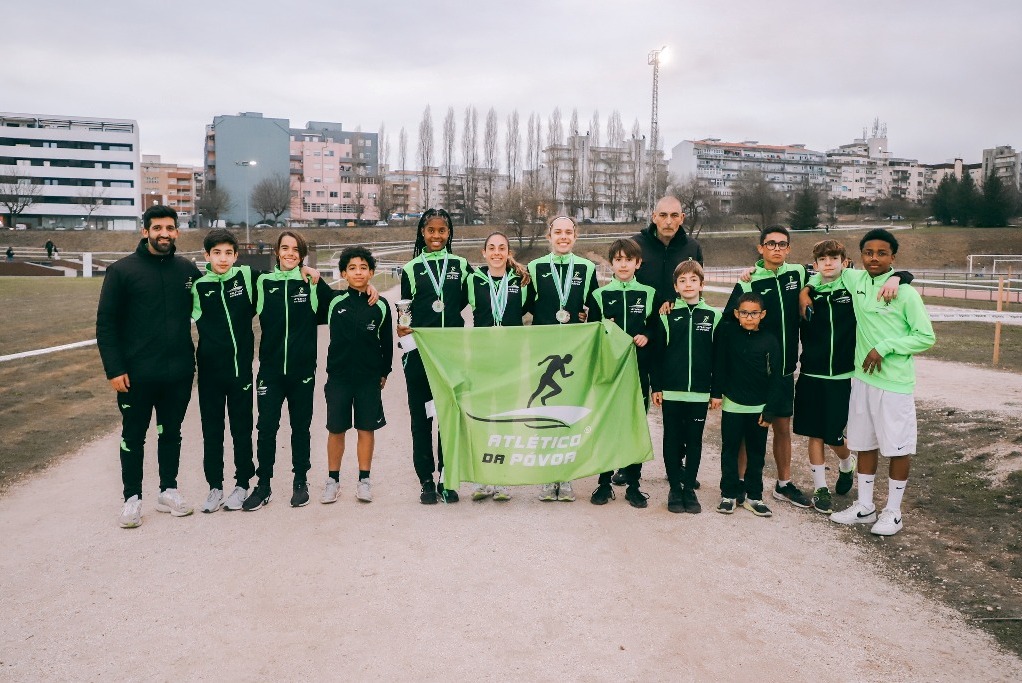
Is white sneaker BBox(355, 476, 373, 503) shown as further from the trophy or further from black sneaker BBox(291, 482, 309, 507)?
the trophy

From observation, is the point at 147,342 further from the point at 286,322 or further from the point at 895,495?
the point at 895,495

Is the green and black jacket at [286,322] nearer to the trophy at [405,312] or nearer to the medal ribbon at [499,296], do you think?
the trophy at [405,312]

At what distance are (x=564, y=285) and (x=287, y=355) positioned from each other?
8.08 ft

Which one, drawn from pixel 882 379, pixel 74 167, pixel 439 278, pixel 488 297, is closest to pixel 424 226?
pixel 439 278

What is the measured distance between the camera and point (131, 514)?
5.82 m

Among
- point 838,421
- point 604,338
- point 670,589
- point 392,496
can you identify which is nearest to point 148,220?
point 392,496

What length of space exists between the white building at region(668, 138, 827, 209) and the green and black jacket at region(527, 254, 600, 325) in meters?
129

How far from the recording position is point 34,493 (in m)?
6.79

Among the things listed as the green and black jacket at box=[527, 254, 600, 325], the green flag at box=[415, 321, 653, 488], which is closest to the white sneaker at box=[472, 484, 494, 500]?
the green flag at box=[415, 321, 653, 488]

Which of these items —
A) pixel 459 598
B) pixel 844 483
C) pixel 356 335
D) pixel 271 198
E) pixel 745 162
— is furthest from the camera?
pixel 745 162

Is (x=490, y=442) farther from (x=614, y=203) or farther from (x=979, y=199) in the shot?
(x=614, y=203)

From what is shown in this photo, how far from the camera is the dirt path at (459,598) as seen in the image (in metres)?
3.83

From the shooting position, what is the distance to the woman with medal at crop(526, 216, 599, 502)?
257 inches

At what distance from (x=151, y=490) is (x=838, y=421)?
6.19 m
